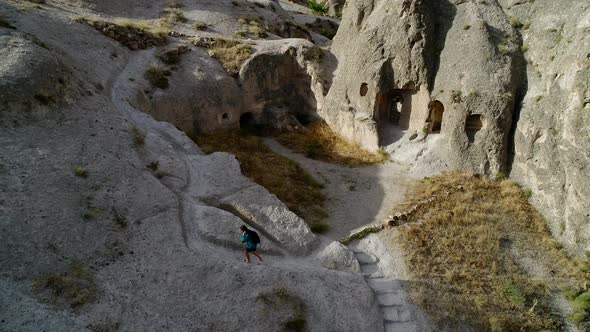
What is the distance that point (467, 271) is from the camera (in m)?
15.4

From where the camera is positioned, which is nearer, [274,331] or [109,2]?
[274,331]

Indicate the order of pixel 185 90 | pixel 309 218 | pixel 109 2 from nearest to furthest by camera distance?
pixel 309 218 < pixel 185 90 < pixel 109 2

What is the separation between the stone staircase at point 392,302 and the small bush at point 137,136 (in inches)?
398

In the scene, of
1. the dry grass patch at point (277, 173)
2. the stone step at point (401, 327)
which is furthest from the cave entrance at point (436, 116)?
the stone step at point (401, 327)

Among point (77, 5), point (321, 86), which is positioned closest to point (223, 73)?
point (321, 86)

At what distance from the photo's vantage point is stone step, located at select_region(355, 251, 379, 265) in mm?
15586

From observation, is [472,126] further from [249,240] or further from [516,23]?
[249,240]

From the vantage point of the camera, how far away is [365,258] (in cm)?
1575

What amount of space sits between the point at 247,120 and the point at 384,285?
59.7 ft

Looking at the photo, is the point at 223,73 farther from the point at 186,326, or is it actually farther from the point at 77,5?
the point at 186,326

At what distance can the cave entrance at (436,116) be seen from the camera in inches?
880

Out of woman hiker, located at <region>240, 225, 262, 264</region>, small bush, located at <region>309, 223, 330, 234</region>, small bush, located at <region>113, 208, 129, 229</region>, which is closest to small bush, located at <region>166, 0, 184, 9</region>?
small bush, located at <region>309, 223, 330, 234</region>

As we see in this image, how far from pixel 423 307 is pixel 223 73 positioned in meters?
19.9

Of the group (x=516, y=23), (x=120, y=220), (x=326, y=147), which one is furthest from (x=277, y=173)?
(x=516, y=23)
